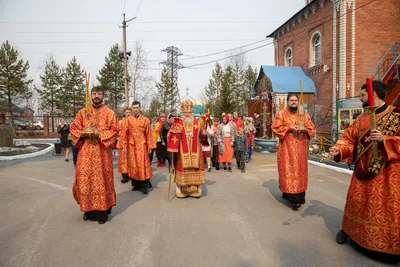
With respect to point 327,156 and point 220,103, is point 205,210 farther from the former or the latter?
point 220,103

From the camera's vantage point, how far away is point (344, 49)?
600 inches

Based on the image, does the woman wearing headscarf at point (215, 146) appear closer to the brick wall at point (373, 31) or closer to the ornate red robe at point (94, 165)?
the ornate red robe at point (94, 165)

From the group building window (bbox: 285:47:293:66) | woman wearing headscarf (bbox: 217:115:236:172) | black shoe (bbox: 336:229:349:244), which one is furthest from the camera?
building window (bbox: 285:47:293:66)

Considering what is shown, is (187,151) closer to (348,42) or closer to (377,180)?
(377,180)

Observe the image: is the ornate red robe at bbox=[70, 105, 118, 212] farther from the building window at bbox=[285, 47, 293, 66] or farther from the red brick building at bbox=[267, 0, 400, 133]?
the building window at bbox=[285, 47, 293, 66]

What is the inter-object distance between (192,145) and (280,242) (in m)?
2.70

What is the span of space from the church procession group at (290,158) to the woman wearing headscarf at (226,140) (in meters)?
3.15

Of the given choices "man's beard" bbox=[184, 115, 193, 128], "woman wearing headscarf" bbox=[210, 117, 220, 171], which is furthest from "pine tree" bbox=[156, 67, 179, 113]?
"man's beard" bbox=[184, 115, 193, 128]

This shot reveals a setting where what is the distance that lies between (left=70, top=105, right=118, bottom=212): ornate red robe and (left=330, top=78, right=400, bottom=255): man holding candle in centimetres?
352

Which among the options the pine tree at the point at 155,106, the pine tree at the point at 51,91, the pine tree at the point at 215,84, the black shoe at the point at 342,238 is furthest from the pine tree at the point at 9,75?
the black shoe at the point at 342,238

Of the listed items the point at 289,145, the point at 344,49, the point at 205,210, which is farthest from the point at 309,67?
the point at 205,210

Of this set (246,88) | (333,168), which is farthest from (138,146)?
(246,88)

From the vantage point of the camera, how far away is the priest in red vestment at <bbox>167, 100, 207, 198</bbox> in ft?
18.7

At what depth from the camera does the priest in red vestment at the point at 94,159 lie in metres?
4.29
